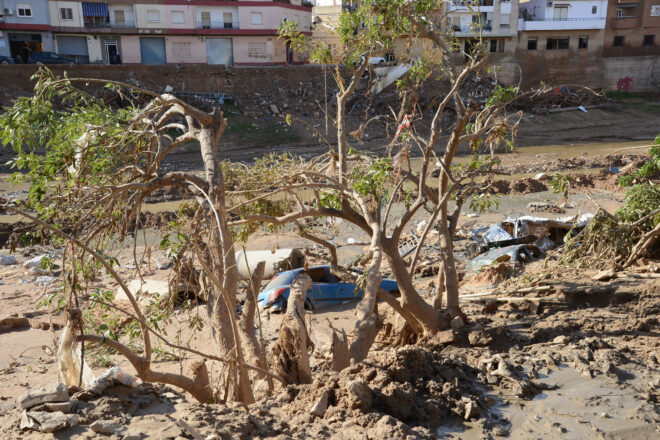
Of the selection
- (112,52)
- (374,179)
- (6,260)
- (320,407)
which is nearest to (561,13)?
(112,52)

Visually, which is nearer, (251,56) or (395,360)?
(395,360)

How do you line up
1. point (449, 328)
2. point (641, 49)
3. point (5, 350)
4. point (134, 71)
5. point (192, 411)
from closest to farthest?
point (192, 411) → point (449, 328) → point (5, 350) → point (134, 71) → point (641, 49)

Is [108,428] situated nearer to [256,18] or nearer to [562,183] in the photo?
[562,183]

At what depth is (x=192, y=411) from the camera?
180 inches

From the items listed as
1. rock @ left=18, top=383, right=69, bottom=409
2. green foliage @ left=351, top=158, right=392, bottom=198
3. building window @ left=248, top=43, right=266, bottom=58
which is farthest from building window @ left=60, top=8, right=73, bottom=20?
rock @ left=18, top=383, right=69, bottom=409

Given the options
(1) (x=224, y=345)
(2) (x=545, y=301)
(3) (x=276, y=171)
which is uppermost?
(3) (x=276, y=171)

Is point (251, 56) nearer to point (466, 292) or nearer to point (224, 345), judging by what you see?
point (466, 292)

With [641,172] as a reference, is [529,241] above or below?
below

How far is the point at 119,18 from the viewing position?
40625mm

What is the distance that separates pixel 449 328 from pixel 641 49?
155 feet

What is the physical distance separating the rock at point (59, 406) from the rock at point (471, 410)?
10.2ft

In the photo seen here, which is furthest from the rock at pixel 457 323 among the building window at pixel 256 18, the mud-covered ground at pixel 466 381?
the building window at pixel 256 18

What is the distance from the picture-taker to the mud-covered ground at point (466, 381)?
459 cm

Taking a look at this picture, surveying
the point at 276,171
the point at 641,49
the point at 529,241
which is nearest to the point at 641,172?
the point at 529,241
